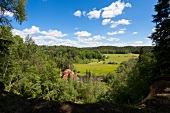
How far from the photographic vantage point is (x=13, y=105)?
654cm

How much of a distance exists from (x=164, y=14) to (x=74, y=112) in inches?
543

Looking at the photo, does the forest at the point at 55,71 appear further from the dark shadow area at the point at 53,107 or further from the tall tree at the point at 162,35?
the dark shadow area at the point at 53,107

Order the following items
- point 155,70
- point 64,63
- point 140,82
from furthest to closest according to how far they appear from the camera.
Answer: point 64,63 < point 140,82 < point 155,70

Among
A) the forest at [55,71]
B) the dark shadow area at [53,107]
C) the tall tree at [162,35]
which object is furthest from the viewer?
the tall tree at [162,35]

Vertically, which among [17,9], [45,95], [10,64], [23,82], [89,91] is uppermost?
[17,9]

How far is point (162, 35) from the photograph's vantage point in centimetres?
1602

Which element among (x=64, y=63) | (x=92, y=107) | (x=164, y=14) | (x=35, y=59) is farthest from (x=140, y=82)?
(x=64, y=63)

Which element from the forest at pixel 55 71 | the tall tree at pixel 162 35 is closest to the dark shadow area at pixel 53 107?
the forest at pixel 55 71

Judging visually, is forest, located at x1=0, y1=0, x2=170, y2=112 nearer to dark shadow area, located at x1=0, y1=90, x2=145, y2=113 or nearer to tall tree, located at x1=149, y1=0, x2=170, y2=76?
tall tree, located at x1=149, y1=0, x2=170, y2=76

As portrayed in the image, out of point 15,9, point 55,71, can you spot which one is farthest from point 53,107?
point 55,71

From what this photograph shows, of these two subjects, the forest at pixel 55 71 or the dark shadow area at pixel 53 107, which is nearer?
the dark shadow area at pixel 53 107

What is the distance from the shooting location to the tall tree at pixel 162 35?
1554 cm

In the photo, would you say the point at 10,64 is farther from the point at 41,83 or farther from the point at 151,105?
the point at 151,105

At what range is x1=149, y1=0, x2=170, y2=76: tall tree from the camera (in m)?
15.5
